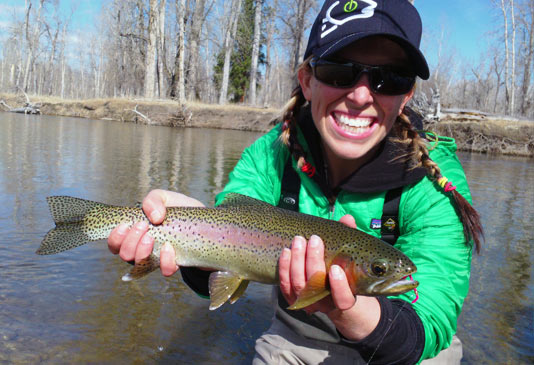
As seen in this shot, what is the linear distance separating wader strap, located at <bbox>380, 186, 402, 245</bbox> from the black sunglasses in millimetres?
626

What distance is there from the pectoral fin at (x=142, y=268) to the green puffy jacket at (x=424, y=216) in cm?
63

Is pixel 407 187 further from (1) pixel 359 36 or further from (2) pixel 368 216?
(1) pixel 359 36

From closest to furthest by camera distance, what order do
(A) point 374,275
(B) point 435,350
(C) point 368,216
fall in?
1. (A) point 374,275
2. (B) point 435,350
3. (C) point 368,216

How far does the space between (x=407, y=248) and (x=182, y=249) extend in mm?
1320

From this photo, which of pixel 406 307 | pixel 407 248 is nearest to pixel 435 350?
pixel 406 307

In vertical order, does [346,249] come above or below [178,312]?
above

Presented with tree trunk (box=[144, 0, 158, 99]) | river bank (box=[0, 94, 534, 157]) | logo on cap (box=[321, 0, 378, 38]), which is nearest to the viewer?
logo on cap (box=[321, 0, 378, 38])

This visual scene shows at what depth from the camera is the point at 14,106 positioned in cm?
3859

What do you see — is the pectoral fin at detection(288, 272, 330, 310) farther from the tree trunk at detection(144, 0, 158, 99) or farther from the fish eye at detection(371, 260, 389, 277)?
the tree trunk at detection(144, 0, 158, 99)

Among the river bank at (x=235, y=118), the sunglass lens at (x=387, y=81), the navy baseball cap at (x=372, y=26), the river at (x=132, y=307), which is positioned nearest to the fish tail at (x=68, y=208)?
the river at (x=132, y=307)

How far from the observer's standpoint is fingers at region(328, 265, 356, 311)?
1923 millimetres

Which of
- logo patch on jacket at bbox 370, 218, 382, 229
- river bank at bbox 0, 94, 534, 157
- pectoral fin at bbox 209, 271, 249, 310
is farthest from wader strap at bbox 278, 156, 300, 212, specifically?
river bank at bbox 0, 94, 534, 157

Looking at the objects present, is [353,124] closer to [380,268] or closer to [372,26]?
[372,26]

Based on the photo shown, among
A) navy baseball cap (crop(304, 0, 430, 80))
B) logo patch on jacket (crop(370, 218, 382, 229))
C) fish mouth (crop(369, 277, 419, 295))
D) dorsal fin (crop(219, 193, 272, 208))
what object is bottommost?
fish mouth (crop(369, 277, 419, 295))
